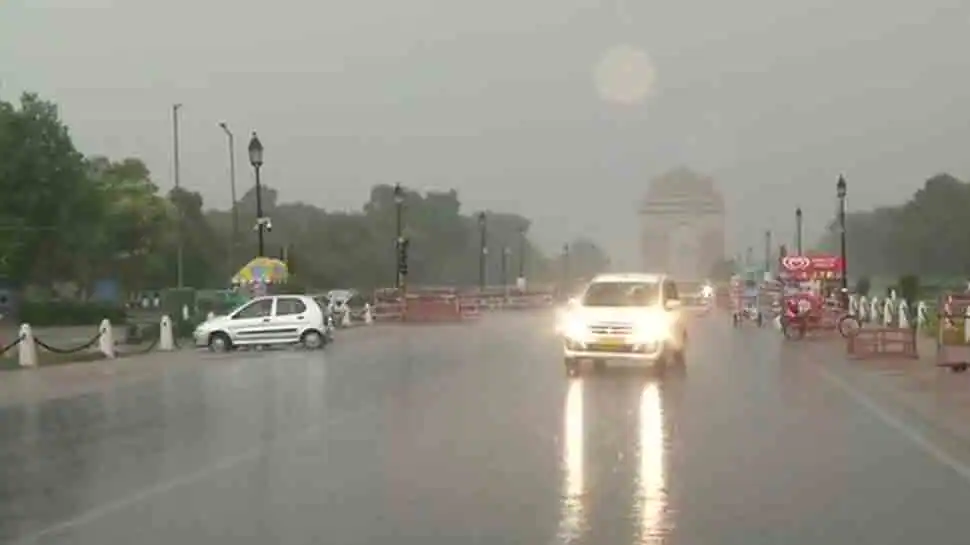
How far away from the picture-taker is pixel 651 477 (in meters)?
12.7

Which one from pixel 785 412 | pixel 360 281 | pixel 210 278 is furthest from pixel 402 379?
pixel 360 281

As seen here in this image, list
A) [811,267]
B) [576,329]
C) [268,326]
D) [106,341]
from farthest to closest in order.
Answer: [811,267], [268,326], [106,341], [576,329]

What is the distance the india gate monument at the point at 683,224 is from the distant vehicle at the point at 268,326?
105m

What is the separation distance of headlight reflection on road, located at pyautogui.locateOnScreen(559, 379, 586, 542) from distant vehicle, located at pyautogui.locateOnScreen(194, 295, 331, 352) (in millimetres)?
18898

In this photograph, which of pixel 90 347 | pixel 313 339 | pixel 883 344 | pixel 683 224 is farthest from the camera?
pixel 683 224

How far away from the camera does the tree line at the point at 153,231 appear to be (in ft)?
232

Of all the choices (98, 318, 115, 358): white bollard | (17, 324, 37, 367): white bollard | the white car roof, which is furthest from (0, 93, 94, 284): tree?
the white car roof

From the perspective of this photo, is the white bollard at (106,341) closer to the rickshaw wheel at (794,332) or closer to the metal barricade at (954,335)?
the metal barricade at (954,335)

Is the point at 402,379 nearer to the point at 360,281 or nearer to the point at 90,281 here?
the point at 90,281

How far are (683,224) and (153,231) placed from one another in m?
65.2

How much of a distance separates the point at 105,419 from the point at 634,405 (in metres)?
7.27

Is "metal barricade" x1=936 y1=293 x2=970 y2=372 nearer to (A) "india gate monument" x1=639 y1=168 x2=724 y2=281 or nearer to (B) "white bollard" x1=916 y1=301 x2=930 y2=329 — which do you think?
(B) "white bollard" x1=916 y1=301 x2=930 y2=329

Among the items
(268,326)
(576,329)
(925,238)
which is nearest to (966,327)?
(576,329)

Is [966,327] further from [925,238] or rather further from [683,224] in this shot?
[683,224]
